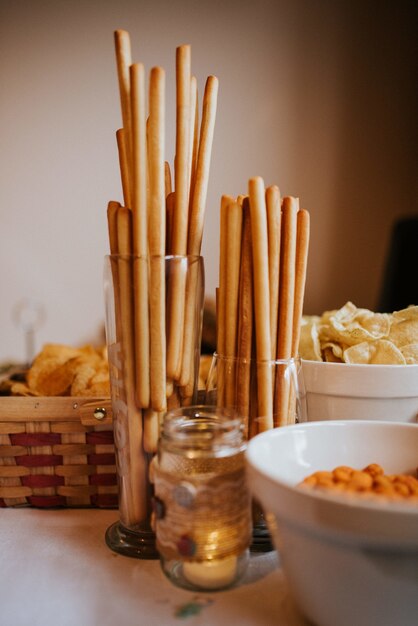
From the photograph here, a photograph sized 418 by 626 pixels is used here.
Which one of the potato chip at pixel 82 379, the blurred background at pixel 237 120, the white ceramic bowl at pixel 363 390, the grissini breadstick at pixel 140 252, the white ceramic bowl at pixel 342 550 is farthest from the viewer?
the blurred background at pixel 237 120

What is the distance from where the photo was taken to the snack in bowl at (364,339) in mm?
588

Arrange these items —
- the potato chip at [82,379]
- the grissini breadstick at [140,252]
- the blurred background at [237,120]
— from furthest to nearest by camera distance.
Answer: the blurred background at [237,120], the potato chip at [82,379], the grissini breadstick at [140,252]

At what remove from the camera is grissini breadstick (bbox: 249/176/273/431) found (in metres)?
0.46

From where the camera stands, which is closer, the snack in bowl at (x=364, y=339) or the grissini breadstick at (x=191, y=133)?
the grissini breadstick at (x=191, y=133)

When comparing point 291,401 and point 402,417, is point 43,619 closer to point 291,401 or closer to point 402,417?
point 291,401

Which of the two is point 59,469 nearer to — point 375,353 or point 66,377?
point 66,377

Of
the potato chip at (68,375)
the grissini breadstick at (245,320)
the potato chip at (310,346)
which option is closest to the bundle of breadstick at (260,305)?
the grissini breadstick at (245,320)

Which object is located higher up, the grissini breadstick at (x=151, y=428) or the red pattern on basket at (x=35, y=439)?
the grissini breadstick at (x=151, y=428)

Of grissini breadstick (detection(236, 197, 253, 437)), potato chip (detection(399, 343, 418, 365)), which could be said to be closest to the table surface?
grissini breadstick (detection(236, 197, 253, 437))

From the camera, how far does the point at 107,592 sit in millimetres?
434

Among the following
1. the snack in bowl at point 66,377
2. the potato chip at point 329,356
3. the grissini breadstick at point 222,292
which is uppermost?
the grissini breadstick at point 222,292

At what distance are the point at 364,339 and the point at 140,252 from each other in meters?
0.28

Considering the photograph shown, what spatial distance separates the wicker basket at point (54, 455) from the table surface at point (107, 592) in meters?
0.07

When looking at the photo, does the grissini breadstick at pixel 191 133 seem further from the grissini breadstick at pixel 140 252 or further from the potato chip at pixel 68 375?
the potato chip at pixel 68 375
